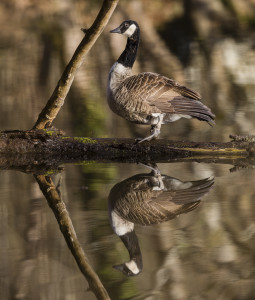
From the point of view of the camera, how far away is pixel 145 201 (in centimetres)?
578

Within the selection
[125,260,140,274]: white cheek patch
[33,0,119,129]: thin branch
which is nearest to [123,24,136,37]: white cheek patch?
[33,0,119,129]: thin branch

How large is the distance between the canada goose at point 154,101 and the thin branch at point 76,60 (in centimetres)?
54

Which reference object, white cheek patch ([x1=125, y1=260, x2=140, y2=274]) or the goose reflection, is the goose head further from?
white cheek patch ([x1=125, y1=260, x2=140, y2=274])

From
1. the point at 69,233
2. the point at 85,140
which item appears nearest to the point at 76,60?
the point at 85,140

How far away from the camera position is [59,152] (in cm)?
764

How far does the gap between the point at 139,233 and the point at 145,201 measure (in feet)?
2.80

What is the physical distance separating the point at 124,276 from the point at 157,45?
16037 millimetres

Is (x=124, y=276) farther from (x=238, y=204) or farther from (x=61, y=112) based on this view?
(x=61, y=112)

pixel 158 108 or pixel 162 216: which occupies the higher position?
pixel 158 108

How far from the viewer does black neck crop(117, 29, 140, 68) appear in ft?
26.7

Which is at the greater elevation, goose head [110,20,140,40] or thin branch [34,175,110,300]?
goose head [110,20,140,40]

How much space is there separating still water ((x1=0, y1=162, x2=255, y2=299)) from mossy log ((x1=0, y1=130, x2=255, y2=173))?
27cm

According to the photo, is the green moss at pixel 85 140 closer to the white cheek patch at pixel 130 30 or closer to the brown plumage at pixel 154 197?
the brown plumage at pixel 154 197

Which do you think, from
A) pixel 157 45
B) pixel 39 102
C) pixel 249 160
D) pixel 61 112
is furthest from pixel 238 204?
pixel 157 45
